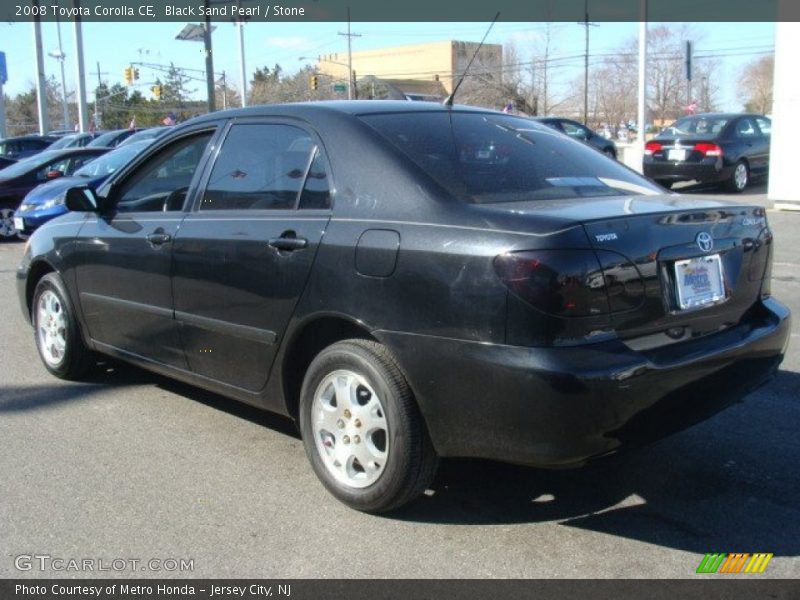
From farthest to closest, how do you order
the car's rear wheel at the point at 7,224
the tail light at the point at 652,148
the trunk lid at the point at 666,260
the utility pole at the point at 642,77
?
the utility pole at the point at 642,77
the tail light at the point at 652,148
the car's rear wheel at the point at 7,224
the trunk lid at the point at 666,260

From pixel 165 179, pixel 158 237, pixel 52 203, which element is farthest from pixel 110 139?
pixel 158 237

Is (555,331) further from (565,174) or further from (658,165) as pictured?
(658,165)

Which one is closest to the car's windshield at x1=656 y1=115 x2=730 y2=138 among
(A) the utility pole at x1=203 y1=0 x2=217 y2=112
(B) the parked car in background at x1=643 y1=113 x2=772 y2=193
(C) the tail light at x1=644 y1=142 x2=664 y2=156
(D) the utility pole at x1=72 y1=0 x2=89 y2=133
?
(B) the parked car in background at x1=643 y1=113 x2=772 y2=193

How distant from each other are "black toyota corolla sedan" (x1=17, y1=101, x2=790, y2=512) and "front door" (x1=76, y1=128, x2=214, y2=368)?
2 centimetres

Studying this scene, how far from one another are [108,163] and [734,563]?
11.4 metres

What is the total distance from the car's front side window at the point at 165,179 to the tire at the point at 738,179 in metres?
14.0

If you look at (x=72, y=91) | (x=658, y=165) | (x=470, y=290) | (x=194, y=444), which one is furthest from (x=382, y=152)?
(x=72, y=91)

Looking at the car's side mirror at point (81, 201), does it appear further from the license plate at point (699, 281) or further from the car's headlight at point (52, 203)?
the car's headlight at point (52, 203)

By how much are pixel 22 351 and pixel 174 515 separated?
11.4ft

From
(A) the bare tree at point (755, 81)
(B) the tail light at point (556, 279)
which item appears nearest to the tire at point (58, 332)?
(B) the tail light at point (556, 279)

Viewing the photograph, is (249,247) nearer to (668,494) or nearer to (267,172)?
(267,172)

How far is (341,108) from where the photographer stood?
403 centimetres

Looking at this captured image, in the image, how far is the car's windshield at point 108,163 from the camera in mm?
12461

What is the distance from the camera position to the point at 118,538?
135 inches
